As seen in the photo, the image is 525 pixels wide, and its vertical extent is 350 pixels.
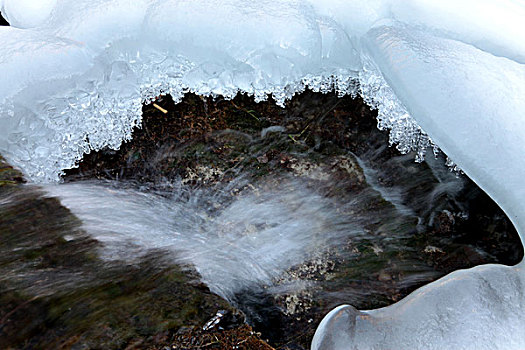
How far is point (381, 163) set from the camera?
2.70m

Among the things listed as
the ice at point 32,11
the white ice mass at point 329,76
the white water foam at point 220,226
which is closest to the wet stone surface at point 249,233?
the white water foam at point 220,226

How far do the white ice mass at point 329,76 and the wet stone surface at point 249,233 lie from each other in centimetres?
24

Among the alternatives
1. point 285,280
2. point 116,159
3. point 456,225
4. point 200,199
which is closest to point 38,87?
point 116,159

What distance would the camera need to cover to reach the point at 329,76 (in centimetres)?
247

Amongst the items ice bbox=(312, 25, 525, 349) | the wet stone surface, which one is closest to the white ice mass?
ice bbox=(312, 25, 525, 349)

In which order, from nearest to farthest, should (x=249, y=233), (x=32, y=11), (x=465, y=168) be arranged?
(x=465, y=168) → (x=32, y=11) → (x=249, y=233)

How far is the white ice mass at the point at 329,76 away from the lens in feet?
5.65

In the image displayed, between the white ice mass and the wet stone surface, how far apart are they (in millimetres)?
237

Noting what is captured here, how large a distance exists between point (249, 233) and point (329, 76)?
0.95 metres

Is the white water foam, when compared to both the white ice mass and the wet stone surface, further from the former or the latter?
the white ice mass

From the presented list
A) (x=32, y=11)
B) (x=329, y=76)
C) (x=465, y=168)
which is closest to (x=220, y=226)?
(x=329, y=76)

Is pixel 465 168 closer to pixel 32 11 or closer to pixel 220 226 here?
pixel 220 226

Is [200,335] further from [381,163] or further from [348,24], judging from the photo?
[348,24]

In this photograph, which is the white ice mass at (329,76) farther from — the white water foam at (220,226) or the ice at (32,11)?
the white water foam at (220,226)
